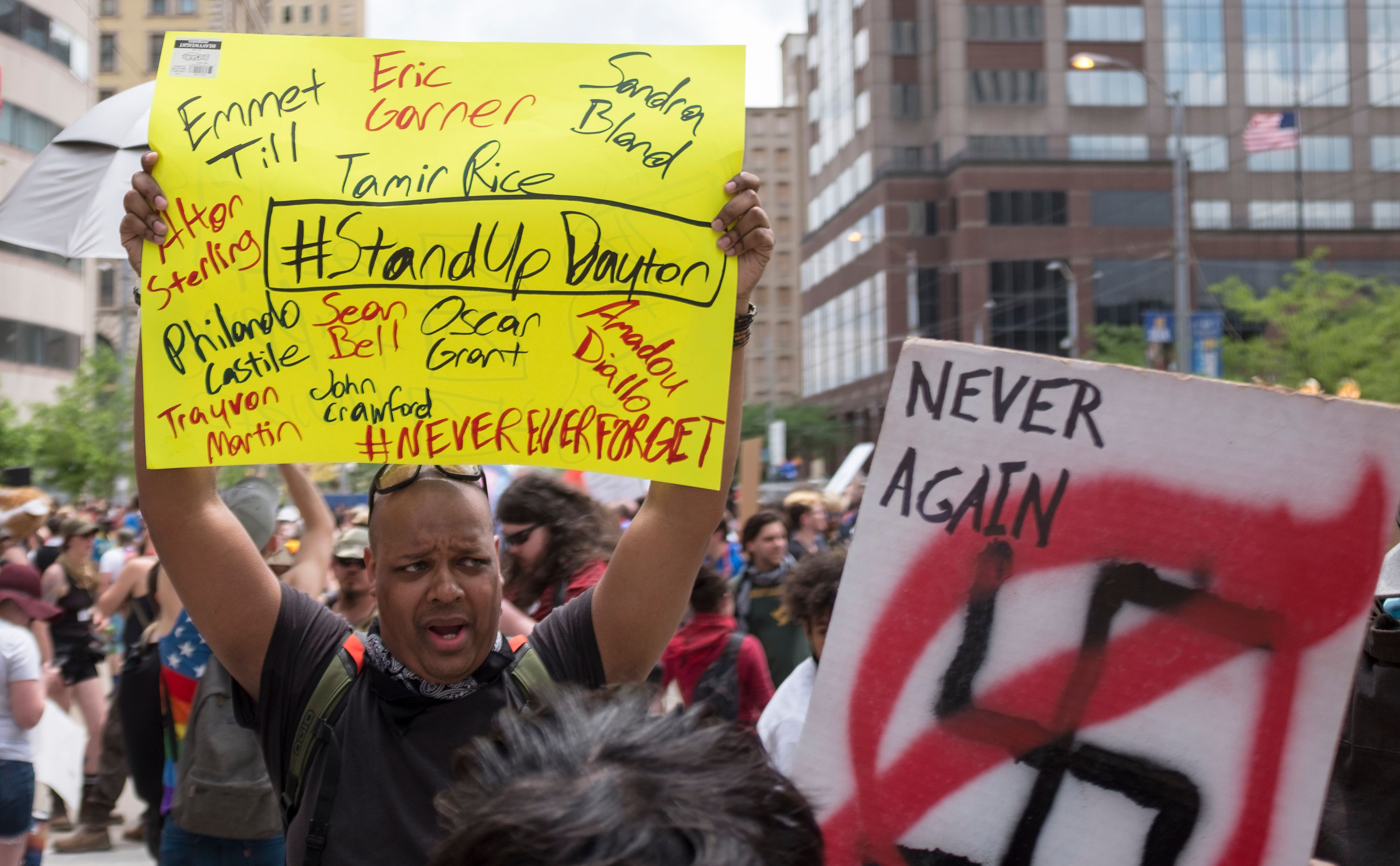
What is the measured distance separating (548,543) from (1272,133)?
22.9 m

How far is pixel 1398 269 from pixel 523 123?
5948 centimetres

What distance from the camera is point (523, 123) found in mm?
2291

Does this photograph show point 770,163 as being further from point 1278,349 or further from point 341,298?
point 341,298

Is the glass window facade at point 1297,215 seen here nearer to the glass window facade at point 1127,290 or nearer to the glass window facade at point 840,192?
the glass window facade at point 1127,290

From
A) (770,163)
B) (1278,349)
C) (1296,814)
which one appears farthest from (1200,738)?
(770,163)

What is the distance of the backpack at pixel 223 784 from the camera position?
3742 millimetres

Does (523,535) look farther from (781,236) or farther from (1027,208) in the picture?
(781,236)

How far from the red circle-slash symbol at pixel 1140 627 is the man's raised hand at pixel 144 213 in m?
1.35

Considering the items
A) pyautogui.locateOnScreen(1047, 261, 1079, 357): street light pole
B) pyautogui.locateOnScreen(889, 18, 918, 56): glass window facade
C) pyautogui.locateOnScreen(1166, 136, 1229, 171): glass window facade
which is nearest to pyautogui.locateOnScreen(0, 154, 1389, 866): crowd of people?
pyautogui.locateOnScreen(1047, 261, 1079, 357): street light pole

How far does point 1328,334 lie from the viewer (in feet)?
105

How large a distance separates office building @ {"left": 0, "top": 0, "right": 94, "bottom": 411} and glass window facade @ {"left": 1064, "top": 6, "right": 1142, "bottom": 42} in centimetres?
3773

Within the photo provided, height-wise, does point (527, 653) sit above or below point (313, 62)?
below

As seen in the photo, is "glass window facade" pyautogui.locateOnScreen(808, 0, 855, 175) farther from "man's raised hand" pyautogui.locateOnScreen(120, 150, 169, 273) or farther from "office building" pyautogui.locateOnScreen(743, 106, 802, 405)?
"man's raised hand" pyautogui.locateOnScreen(120, 150, 169, 273)

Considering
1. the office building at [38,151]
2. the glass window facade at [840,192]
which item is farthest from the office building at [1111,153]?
the office building at [38,151]
